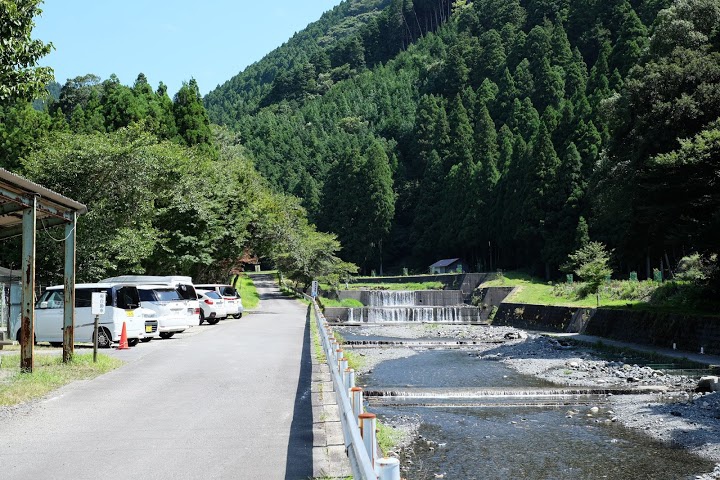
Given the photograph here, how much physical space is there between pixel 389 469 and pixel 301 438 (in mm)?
4906

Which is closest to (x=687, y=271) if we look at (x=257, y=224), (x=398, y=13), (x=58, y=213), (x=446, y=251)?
(x=257, y=224)

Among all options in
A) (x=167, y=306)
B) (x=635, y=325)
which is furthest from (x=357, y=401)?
(x=635, y=325)

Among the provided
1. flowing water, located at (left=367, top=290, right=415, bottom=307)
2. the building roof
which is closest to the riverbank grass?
flowing water, located at (left=367, top=290, right=415, bottom=307)

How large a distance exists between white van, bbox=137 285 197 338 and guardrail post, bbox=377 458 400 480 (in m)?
19.2

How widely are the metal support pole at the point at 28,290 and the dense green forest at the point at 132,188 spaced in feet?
7.66

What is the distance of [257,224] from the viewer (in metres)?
45.9

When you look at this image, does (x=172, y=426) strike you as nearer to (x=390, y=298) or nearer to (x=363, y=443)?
(x=363, y=443)

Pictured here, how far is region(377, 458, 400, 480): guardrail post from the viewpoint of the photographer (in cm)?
382

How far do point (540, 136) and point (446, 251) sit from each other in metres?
25.4

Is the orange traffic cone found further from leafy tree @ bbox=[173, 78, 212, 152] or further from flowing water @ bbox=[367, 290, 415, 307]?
flowing water @ bbox=[367, 290, 415, 307]

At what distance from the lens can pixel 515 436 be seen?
520 inches

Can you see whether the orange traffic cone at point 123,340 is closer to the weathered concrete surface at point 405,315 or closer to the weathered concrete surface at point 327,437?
the weathered concrete surface at point 327,437

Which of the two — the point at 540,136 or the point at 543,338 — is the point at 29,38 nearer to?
the point at 543,338

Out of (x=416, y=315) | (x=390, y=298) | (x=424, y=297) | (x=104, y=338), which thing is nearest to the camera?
(x=104, y=338)
